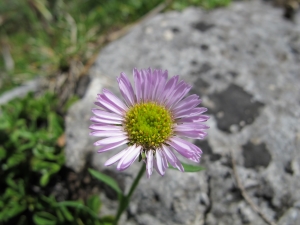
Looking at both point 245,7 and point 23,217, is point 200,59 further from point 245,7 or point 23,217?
point 23,217

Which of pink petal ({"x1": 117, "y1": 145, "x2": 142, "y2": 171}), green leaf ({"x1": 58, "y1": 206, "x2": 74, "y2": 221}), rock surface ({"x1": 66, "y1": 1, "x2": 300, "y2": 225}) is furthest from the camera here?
green leaf ({"x1": 58, "y1": 206, "x2": 74, "y2": 221})

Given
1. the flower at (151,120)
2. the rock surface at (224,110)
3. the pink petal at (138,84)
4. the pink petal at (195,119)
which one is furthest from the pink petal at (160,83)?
the rock surface at (224,110)

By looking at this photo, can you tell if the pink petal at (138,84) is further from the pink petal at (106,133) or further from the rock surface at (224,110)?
the rock surface at (224,110)

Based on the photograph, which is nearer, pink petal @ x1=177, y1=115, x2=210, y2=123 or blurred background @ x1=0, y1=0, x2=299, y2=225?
pink petal @ x1=177, y1=115, x2=210, y2=123

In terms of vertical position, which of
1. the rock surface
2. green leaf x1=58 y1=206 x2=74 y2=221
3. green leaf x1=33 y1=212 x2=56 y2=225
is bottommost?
green leaf x1=33 y1=212 x2=56 y2=225

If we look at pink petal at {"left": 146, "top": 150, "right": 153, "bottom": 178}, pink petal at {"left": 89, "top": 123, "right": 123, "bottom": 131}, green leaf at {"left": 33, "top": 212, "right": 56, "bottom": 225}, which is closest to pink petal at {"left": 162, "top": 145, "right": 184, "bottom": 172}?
pink petal at {"left": 146, "top": 150, "right": 153, "bottom": 178}

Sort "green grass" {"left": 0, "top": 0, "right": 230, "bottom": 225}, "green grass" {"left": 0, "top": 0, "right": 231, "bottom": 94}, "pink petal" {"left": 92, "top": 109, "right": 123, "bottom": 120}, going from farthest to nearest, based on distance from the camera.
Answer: "green grass" {"left": 0, "top": 0, "right": 231, "bottom": 94}, "green grass" {"left": 0, "top": 0, "right": 230, "bottom": 225}, "pink petal" {"left": 92, "top": 109, "right": 123, "bottom": 120}

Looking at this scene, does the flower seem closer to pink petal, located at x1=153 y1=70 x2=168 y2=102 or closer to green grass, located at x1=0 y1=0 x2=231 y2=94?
pink petal, located at x1=153 y1=70 x2=168 y2=102

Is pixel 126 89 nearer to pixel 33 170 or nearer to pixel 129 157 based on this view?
pixel 129 157

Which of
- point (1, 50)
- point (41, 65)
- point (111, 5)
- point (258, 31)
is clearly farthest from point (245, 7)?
point (1, 50)
